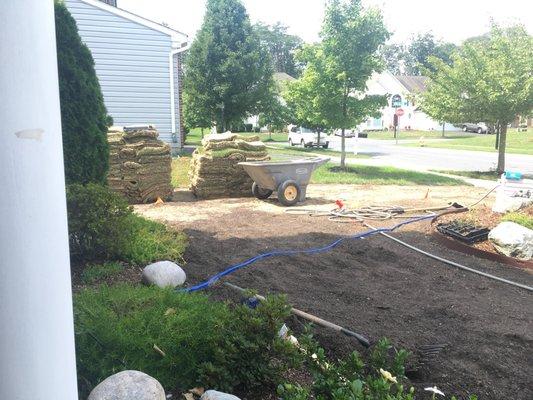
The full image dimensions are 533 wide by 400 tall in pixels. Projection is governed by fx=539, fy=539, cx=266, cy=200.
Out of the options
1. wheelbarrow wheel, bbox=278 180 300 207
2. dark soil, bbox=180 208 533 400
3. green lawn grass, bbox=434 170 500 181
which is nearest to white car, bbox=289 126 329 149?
green lawn grass, bbox=434 170 500 181

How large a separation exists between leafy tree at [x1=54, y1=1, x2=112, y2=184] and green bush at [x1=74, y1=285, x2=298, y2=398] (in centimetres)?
296

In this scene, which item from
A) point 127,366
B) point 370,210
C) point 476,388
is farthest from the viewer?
point 370,210

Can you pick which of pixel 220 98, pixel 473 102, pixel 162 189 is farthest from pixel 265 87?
pixel 162 189

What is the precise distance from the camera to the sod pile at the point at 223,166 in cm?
1177

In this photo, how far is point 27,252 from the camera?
1.61 m

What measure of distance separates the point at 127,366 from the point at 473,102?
650 inches

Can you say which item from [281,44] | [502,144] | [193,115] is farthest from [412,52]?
[502,144]

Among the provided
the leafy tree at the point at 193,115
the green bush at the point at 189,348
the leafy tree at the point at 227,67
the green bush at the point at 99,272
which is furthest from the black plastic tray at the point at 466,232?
the leafy tree at the point at 193,115

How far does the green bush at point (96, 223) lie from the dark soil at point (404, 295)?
798 mm

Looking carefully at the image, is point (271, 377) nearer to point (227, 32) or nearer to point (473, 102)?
point (473, 102)

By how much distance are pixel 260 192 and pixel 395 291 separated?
6586mm

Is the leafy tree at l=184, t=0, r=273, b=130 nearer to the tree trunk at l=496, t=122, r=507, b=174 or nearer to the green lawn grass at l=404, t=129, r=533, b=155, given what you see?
the tree trunk at l=496, t=122, r=507, b=174

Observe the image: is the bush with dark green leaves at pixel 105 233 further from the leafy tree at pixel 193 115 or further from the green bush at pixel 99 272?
the leafy tree at pixel 193 115

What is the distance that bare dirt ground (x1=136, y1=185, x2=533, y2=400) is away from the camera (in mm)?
3799
